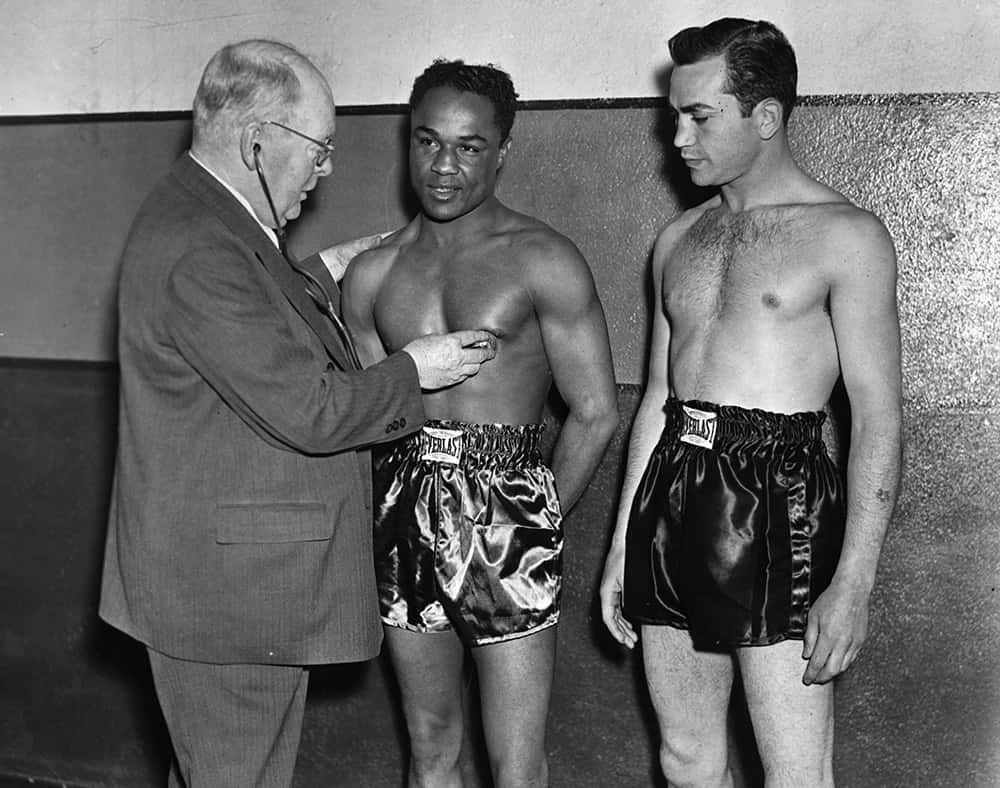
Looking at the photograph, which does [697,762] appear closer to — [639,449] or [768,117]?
[639,449]

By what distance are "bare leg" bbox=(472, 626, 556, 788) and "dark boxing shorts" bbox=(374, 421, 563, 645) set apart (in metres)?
0.04

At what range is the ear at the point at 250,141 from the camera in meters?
2.30

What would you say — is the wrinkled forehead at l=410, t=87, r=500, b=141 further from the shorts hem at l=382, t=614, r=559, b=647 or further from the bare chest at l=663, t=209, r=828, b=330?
the shorts hem at l=382, t=614, r=559, b=647

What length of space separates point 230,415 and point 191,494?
0.15 m

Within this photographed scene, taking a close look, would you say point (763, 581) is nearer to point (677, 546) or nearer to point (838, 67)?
point (677, 546)

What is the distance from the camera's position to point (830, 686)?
2.44 m

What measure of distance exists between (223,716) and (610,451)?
4.12ft

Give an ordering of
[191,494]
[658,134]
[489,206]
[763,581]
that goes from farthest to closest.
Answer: [658,134] < [489,206] < [763,581] < [191,494]

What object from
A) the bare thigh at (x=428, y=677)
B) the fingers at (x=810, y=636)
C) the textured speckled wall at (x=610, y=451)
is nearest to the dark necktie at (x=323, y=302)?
the bare thigh at (x=428, y=677)

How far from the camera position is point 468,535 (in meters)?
2.70

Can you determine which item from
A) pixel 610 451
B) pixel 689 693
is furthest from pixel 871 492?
pixel 610 451

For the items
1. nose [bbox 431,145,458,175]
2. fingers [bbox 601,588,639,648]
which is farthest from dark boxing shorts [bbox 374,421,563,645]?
nose [bbox 431,145,458,175]

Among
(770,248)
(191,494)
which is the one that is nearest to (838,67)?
(770,248)

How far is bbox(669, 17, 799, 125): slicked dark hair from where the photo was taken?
2.49 meters
